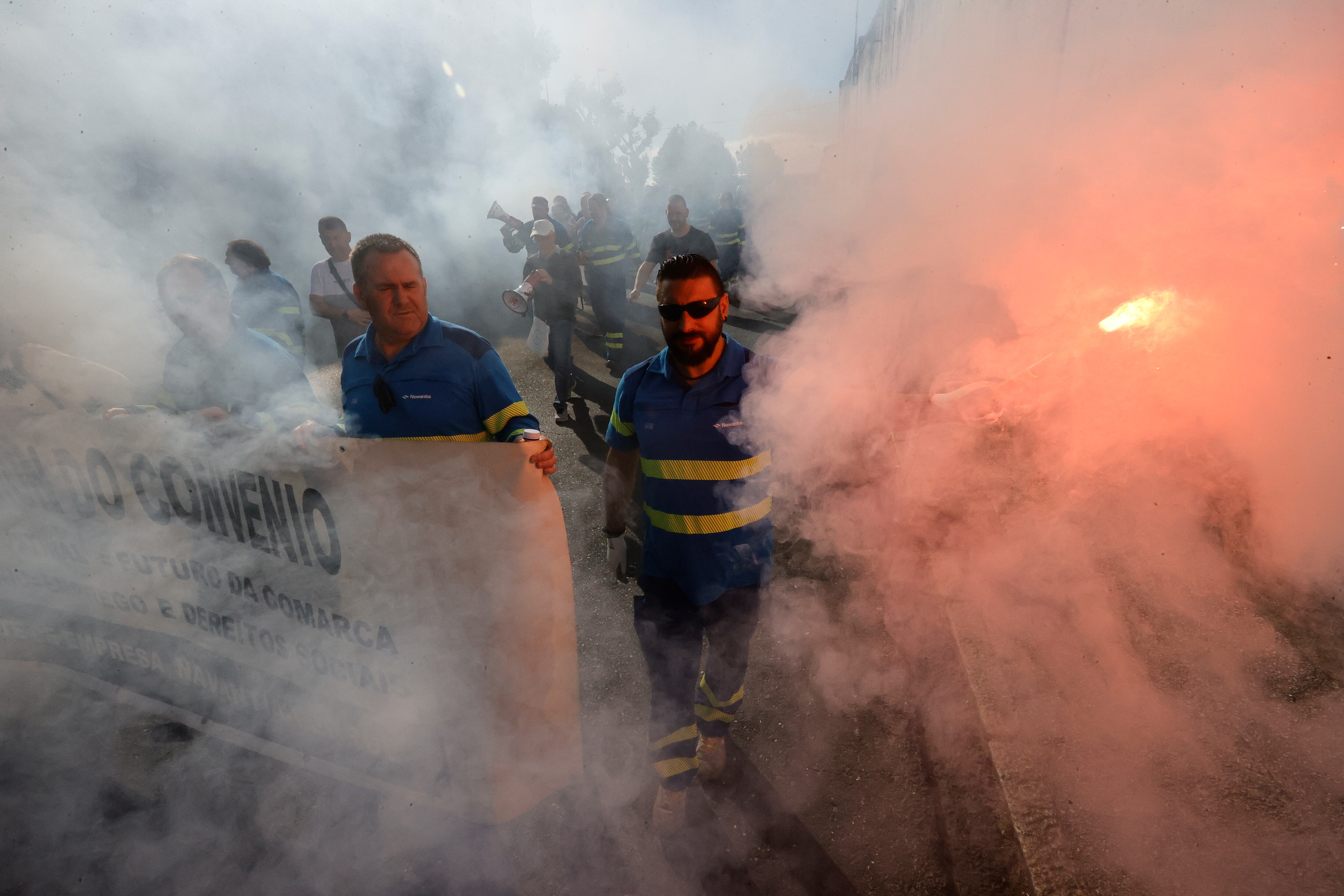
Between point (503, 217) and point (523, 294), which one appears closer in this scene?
point (523, 294)

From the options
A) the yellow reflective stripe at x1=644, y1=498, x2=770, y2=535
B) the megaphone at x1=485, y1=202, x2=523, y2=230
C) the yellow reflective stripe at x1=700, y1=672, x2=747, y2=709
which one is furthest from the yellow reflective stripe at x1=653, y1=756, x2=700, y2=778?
the megaphone at x1=485, y1=202, x2=523, y2=230

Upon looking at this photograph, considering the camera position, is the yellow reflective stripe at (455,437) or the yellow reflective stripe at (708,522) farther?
the yellow reflective stripe at (455,437)

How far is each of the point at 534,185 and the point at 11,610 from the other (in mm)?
14595

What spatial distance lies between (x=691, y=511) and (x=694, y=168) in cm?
2055

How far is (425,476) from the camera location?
1801 millimetres

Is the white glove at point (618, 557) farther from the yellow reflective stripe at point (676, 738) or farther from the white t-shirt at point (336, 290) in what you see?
the white t-shirt at point (336, 290)

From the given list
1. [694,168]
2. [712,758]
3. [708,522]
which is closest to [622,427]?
[708,522]

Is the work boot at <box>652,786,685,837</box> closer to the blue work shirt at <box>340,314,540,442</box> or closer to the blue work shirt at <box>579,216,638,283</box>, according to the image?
the blue work shirt at <box>340,314,540,442</box>

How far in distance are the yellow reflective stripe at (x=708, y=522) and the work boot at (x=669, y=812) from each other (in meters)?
0.98

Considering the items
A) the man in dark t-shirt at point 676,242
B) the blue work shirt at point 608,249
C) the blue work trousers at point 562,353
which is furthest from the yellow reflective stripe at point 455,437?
the blue work shirt at point 608,249

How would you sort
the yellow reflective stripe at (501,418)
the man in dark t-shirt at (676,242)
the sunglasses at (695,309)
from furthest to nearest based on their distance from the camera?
1. the man in dark t-shirt at (676,242)
2. the yellow reflective stripe at (501,418)
3. the sunglasses at (695,309)

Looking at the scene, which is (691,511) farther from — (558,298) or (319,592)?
Result: (558,298)

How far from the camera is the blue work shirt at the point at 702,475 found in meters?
2.07

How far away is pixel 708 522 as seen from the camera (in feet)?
6.97
